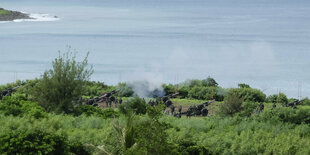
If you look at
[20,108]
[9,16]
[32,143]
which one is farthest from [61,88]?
[9,16]

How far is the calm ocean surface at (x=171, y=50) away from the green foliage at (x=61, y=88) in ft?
39.3

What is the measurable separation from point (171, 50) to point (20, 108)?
54.2m

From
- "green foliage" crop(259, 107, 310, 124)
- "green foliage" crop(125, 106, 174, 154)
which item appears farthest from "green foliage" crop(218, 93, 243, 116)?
"green foliage" crop(125, 106, 174, 154)

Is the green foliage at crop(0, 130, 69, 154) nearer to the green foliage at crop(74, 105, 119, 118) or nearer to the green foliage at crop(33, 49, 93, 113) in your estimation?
the green foliage at crop(74, 105, 119, 118)

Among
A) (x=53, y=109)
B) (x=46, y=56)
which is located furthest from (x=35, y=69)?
(x=53, y=109)

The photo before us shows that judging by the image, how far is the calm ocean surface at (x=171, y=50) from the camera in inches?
2026

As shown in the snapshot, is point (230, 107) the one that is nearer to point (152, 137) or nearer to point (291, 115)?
point (291, 115)

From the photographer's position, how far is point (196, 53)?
232 feet

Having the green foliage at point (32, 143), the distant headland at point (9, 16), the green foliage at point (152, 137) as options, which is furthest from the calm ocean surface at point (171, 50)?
the green foliage at point (152, 137)

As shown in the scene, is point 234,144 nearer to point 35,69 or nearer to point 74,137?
point 74,137

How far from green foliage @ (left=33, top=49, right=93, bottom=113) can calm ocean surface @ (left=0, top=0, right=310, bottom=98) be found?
471 inches

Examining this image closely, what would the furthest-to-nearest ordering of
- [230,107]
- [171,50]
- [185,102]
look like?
1. [171,50]
2. [185,102]
3. [230,107]

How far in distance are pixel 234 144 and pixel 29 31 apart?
80979 millimetres

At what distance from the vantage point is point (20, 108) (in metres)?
19.2
